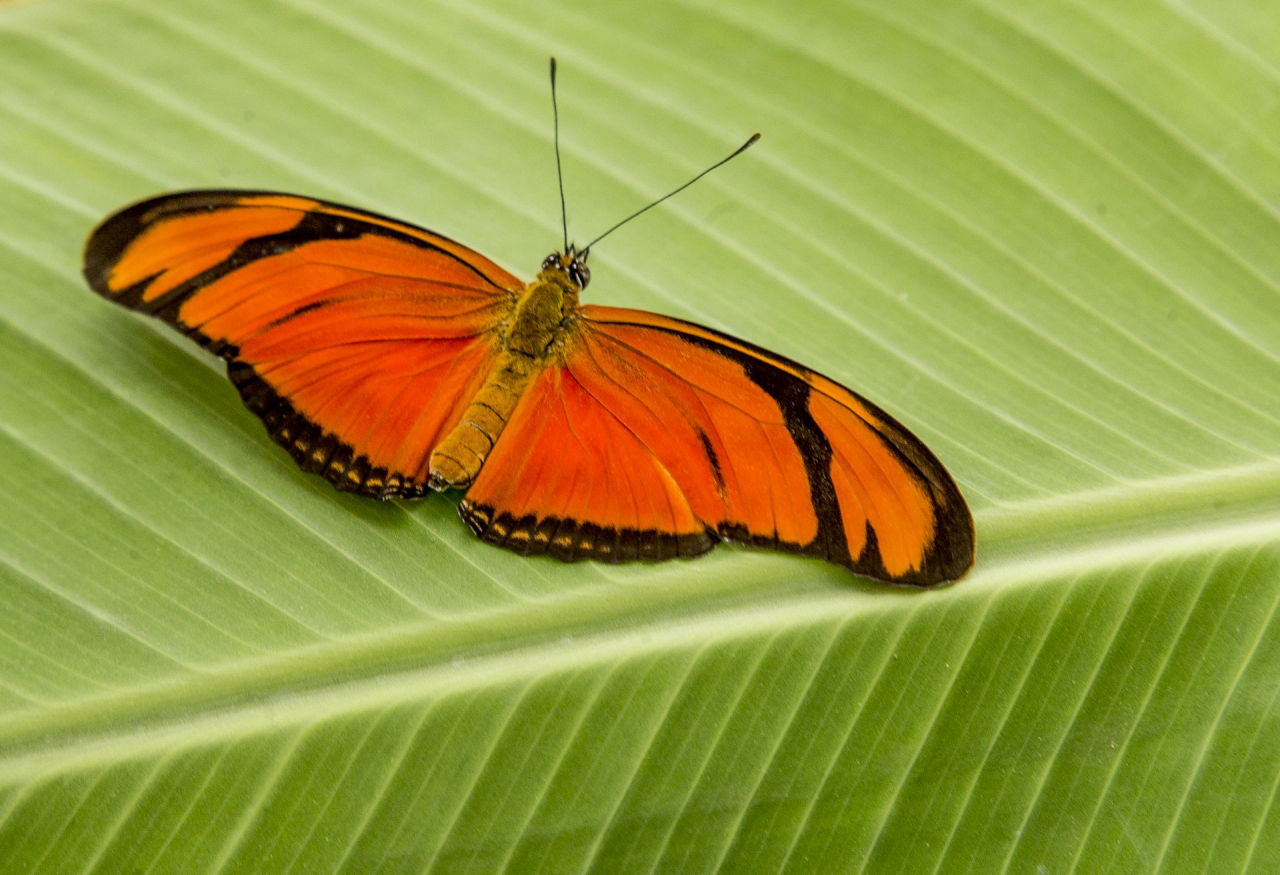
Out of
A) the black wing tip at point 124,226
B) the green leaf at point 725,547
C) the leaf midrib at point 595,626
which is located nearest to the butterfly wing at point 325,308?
the black wing tip at point 124,226

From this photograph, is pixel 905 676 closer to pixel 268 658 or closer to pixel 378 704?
pixel 378 704

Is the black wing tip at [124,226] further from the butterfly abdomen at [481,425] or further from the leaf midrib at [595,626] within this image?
the leaf midrib at [595,626]

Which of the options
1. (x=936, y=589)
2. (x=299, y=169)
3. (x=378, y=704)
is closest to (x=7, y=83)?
(x=299, y=169)

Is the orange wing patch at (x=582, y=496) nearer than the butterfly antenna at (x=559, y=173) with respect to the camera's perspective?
Yes

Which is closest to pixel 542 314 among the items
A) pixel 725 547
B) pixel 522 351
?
pixel 522 351

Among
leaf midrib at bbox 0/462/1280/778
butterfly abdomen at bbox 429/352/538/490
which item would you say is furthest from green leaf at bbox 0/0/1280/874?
butterfly abdomen at bbox 429/352/538/490
